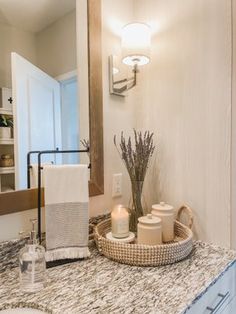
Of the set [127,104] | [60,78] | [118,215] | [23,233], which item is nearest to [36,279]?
[23,233]

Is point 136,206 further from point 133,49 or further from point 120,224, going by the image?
point 133,49

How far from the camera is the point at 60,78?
114 centimetres

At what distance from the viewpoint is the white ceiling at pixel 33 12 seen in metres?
0.98

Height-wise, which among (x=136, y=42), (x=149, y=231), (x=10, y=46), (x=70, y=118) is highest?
(x=136, y=42)

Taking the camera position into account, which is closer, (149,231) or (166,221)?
(149,231)

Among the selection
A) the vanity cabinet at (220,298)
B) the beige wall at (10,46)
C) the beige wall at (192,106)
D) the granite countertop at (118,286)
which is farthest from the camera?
the beige wall at (192,106)

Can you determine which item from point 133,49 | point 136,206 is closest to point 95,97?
point 133,49

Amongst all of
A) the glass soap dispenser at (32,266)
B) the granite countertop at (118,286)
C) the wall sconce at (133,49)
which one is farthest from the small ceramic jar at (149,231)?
the wall sconce at (133,49)

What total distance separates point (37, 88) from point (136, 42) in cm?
52

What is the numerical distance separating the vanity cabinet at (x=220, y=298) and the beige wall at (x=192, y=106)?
0.16 m

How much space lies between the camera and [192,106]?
125cm

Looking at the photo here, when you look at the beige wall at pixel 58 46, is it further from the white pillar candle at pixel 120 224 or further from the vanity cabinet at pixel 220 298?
the vanity cabinet at pixel 220 298

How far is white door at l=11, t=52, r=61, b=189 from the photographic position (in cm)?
99

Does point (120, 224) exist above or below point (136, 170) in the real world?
below
